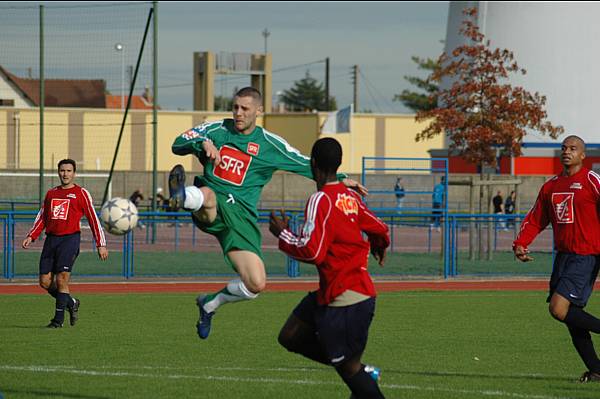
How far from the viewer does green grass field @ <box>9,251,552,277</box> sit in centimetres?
2278

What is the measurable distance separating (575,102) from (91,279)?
4354 cm

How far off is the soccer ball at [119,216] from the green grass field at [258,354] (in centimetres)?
138

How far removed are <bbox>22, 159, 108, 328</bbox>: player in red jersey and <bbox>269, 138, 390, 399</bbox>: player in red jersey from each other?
23.1ft

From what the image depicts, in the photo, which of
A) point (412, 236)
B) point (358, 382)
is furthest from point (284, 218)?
point (412, 236)

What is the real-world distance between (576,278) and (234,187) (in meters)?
3.19

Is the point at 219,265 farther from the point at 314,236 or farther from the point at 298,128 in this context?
the point at 298,128

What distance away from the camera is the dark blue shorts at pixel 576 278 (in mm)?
9672

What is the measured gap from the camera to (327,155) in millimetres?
7047

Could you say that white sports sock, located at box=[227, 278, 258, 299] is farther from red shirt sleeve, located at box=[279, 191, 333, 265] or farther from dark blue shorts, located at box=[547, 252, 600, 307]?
dark blue shorts, located at box=[547, 252, 600, 307]

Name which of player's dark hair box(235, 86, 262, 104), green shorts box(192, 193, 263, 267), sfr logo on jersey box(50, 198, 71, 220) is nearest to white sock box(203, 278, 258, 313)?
green shorts box(192, 193, 263, 267)

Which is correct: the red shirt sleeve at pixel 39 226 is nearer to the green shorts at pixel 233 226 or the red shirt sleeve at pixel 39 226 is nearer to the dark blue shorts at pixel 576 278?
the green shorts at pixel 233 226

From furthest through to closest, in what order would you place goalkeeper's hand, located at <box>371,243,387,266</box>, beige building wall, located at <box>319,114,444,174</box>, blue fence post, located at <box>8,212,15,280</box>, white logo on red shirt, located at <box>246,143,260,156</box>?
beige building wall, located at <box>319,114,444,174</box>
blue fence post, located at <box>8,212,15,280</box>
white logo on red shirt, located at <box>246,143,260,156</box>
goalkeeper's hand, located at <box>371,243,387,266</box>

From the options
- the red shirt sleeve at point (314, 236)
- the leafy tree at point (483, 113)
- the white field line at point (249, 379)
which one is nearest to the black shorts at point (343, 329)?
the red shirt sleeve at point (314, 236)

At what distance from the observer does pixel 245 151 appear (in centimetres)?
920
